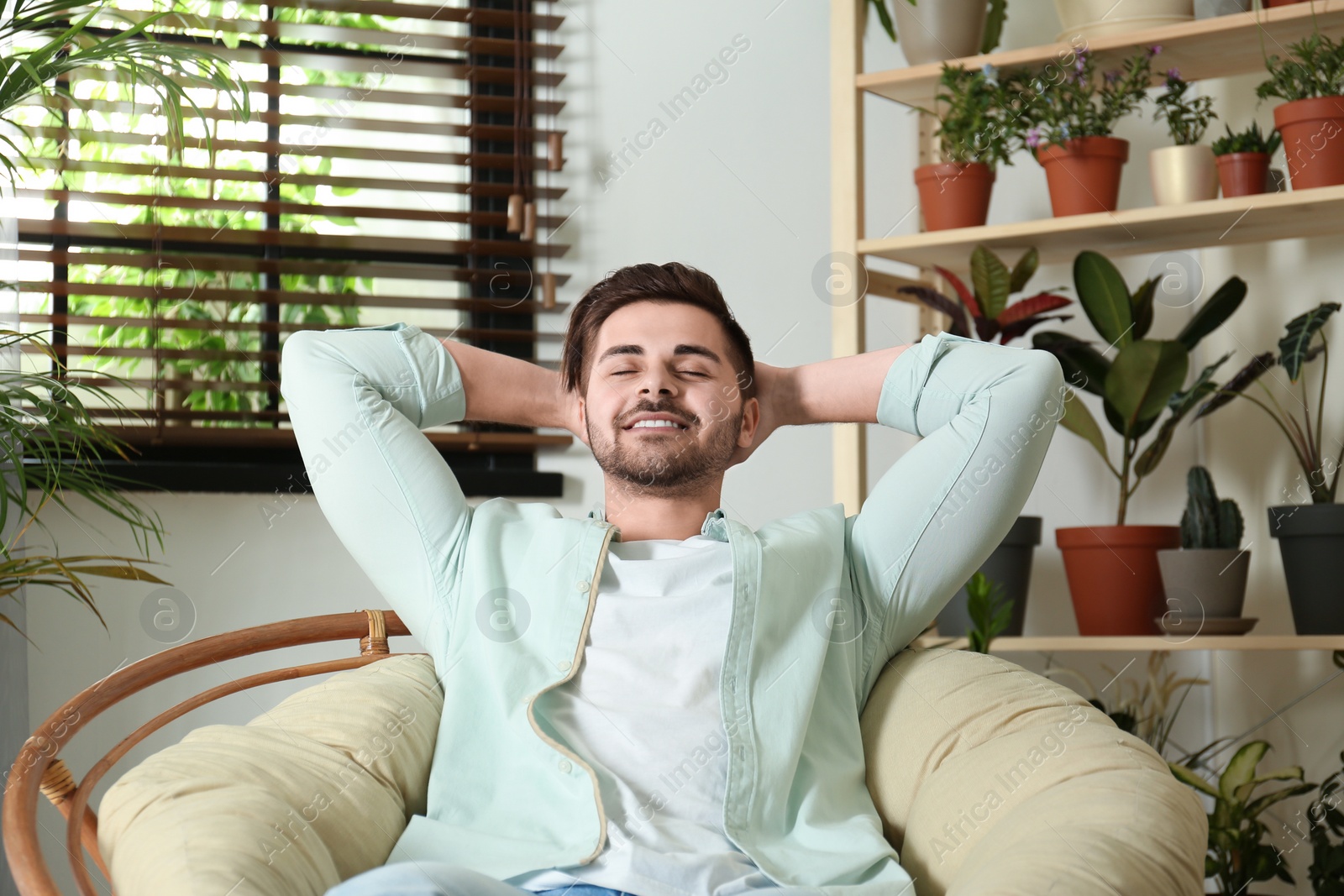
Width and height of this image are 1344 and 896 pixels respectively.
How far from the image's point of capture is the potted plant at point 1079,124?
6.72 ft

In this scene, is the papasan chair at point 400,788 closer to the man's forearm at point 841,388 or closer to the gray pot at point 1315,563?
the man's forearm at point 841,388

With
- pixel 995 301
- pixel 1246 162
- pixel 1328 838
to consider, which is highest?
pixel 1246 162

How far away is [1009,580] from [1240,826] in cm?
58

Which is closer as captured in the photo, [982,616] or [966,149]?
[982,616]

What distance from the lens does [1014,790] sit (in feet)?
3.52

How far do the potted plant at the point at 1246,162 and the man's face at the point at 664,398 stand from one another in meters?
1.17

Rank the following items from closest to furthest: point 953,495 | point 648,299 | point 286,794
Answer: point 286,794
point 953,495
point 648,299

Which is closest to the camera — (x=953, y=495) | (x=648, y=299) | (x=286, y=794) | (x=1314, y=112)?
(x=286, y=794)

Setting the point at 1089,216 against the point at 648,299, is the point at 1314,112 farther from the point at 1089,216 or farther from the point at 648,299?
the point at 648,299

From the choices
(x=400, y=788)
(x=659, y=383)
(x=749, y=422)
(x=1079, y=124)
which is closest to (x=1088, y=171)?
(x=1079, y=124)

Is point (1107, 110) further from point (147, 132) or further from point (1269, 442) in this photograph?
point (147, 132)

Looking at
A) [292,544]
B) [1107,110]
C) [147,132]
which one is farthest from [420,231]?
[1107,110]

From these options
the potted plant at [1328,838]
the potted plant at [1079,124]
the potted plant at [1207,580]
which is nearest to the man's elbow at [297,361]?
the potted plant at [1079,124]

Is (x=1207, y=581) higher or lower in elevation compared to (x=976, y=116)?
lower
